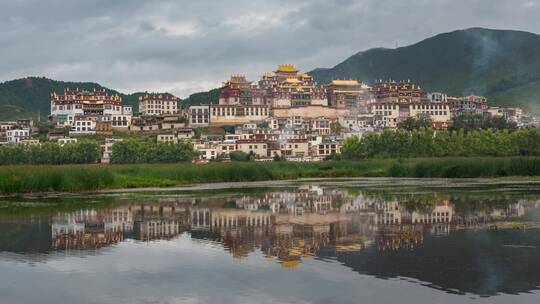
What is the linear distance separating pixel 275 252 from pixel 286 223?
221 inches

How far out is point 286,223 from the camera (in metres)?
21.7

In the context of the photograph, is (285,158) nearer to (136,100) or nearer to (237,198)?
(237,198)

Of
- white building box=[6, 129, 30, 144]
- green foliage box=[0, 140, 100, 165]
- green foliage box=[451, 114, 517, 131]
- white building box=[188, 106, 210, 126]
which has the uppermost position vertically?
white building box=[188, 106, 210, 126]

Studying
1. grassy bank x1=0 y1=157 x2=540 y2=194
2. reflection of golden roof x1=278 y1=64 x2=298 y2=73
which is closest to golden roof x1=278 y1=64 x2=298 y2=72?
reflection of golden roof x1=278 y1=64 x2=298 y2=73

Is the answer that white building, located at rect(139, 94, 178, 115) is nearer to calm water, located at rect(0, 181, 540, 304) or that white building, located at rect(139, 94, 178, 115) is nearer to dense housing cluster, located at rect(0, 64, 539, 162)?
dense housing cluster, located at rect(0, 64, 539, 162)

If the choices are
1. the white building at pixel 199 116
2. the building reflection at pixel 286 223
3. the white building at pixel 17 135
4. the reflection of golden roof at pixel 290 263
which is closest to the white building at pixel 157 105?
the white building at pixel 199 116

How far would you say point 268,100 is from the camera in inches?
4471

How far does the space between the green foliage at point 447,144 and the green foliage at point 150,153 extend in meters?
16.2

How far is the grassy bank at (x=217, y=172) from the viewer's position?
114ft

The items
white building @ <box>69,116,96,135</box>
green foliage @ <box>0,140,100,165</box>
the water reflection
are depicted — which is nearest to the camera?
the water reflection

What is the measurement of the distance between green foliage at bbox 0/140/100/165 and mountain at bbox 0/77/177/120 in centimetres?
7561

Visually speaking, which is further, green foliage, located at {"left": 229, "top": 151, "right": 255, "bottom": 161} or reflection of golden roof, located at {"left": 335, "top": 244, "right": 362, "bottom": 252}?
green foliage, located at {"left": 229, "top": 151, "right": 255, "bottom": 161}

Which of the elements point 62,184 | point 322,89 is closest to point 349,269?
point 62,184

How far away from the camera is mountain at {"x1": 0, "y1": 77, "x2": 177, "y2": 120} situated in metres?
156
